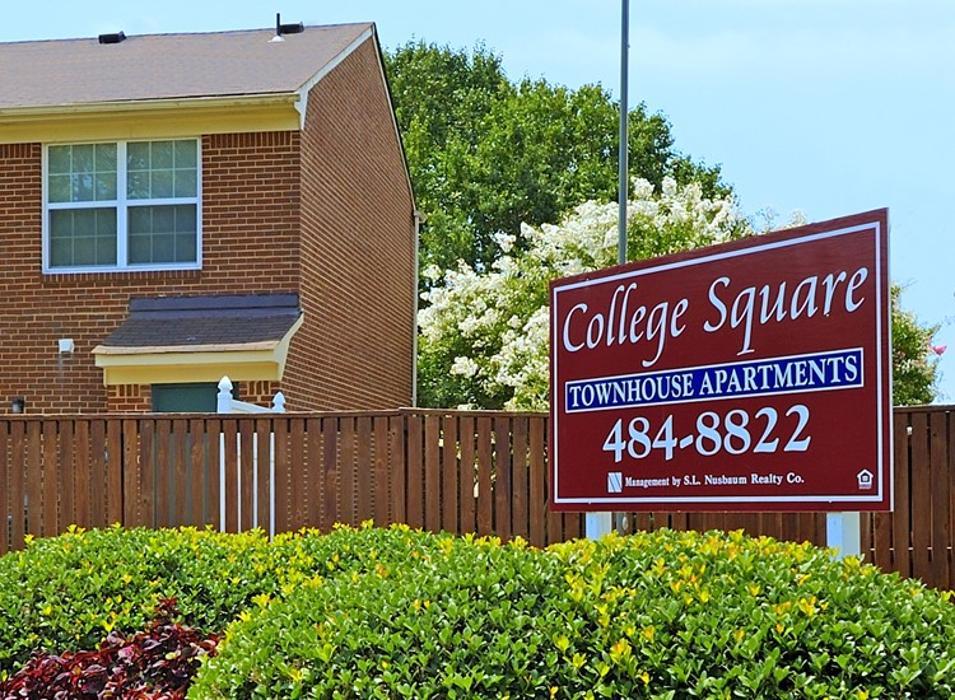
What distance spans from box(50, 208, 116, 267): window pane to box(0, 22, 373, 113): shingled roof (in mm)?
1433

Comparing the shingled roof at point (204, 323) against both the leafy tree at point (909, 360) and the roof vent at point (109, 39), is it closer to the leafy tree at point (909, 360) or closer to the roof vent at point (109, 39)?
the roof vent at point (109, 39)

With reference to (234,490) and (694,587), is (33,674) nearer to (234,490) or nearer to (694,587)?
(694,587)

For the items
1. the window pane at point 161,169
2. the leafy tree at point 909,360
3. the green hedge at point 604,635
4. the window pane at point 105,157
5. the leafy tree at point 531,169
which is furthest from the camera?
the leafy tree at point 531,169

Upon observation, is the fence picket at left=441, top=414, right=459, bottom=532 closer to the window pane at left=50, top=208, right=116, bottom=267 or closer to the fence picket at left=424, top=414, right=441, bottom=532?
the fence picket at left=424, top=414, right=441, bottom=532

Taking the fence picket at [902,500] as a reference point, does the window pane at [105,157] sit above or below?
above

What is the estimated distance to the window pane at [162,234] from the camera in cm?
1698

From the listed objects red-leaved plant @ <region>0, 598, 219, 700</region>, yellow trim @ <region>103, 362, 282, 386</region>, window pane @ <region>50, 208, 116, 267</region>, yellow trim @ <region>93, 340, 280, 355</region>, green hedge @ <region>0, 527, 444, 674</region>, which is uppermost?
window pane @ <region>50, 208, 116, 267</region>

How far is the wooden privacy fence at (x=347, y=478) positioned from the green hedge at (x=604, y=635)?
509 cm

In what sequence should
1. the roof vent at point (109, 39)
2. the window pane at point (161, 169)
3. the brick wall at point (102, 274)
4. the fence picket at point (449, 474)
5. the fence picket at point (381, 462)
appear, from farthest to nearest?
1. the roof vent at point (109, 39)
2. the window pane at point (161, 169)
3. the brick wall at point (102, 274)
4. the fence picket at point (381, 462)
5. the fence picket at point (449, 474)

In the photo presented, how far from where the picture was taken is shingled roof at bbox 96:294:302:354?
15703 mm

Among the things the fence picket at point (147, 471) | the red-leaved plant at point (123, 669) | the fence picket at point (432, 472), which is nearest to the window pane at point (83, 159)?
the fence picket at point (147, 471)

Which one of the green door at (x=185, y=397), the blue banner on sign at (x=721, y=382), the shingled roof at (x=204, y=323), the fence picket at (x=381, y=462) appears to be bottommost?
the fence picket at (x=381, y=462)

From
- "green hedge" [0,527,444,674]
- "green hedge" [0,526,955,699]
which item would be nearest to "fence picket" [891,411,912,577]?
"green hedge" [0,527,444,674]

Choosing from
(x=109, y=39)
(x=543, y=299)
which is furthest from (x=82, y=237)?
(x=543, y=299)
